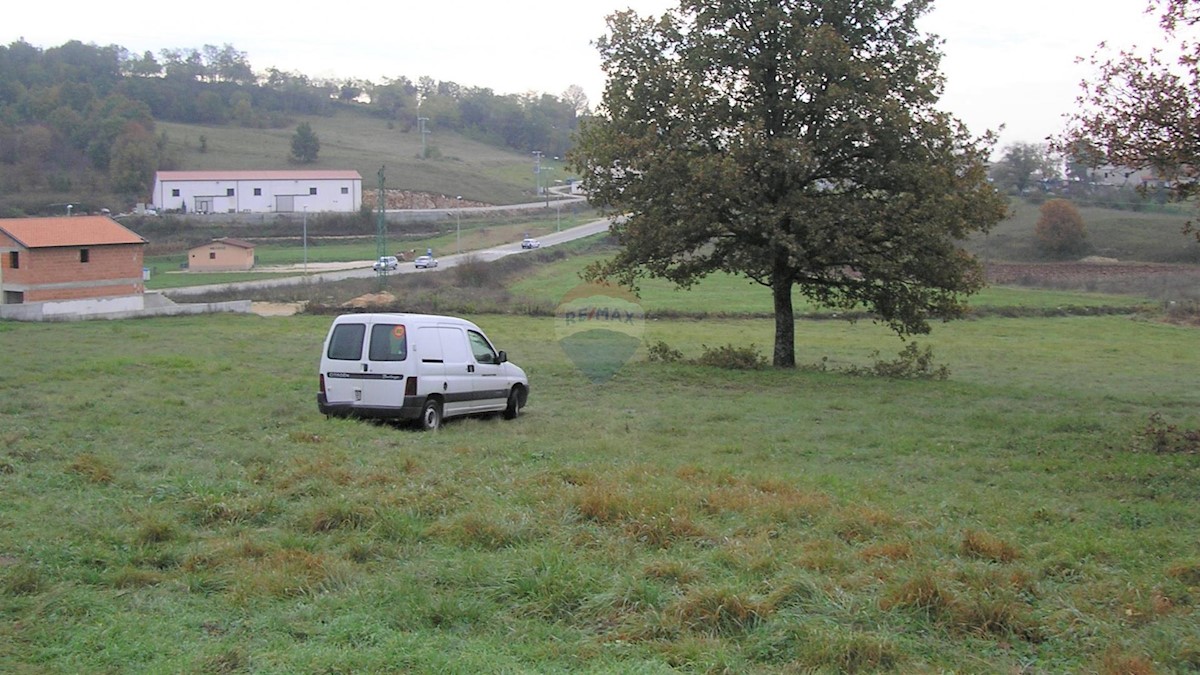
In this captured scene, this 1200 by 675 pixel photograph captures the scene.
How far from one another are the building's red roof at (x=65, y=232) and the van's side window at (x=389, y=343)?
138 ft

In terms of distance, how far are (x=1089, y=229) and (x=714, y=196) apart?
2806 inches

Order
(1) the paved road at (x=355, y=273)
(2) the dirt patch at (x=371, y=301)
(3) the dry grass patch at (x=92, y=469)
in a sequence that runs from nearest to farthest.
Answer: (3) the dry grass patch at (x=92, y=469) → (2) the dirt patch at (x=371, y=301) → (1) the paved road at (x=355, y=273)

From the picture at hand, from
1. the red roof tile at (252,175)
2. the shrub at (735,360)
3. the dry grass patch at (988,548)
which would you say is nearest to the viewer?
the dry grass patch at (988,548)

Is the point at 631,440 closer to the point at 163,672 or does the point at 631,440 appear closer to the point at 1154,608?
the point at 1154,608

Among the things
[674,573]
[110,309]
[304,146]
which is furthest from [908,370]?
[304,146]

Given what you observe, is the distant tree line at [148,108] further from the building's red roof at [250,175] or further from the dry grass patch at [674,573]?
the dry grass patch at [674,573]

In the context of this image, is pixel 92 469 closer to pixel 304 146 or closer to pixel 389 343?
pixel 389 343

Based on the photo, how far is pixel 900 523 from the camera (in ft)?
27.2

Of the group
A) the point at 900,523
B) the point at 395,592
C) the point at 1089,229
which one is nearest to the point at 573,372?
the point at 900,523

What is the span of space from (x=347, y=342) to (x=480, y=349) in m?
2.67

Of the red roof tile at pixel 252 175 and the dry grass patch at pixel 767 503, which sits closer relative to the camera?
the dry grass patch at pixel 767 503

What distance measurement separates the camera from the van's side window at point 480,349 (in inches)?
682

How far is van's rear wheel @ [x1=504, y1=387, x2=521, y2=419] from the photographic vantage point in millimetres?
18141

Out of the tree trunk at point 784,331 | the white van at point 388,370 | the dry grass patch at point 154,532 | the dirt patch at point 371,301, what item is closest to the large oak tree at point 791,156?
the tree trunk at point 784,331
